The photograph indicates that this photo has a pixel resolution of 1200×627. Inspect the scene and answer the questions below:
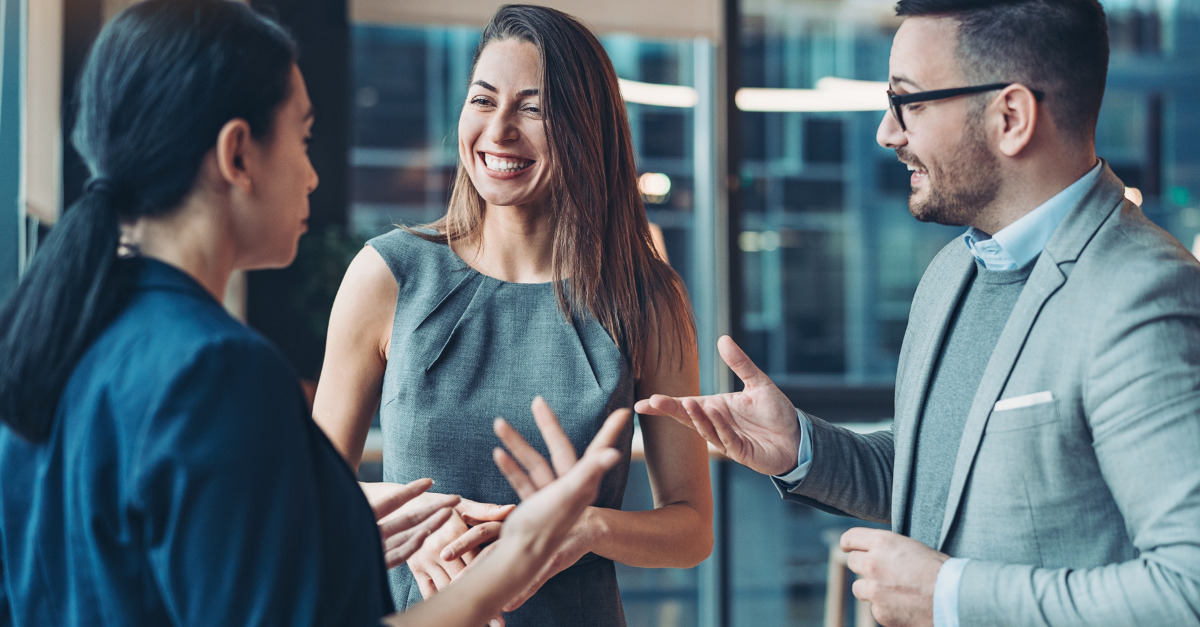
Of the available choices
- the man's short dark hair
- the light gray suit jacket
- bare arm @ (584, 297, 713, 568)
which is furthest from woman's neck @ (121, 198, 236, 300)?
the man's short dark hair

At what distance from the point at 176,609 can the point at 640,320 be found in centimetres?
93

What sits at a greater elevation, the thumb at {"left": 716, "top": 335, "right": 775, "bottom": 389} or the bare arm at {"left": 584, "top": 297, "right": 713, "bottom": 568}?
the thumb at {"left": 716, "top": 335, "right": 775, "bottom": 389}

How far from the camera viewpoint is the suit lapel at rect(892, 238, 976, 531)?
1.39 meters

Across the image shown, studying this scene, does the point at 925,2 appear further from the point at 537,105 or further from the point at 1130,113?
the point at 1130,113

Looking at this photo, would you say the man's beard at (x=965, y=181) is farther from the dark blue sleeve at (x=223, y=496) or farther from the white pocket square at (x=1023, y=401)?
the dark blue sleeve at (x=223, y=496)

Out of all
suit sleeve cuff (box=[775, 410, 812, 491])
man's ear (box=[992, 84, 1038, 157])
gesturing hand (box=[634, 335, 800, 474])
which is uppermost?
man's ear (box=[992, 84, 1038, 157])

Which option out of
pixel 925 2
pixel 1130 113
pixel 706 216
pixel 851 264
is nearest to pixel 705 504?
pixel 925 2

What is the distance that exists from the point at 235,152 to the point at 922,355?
1033 mm

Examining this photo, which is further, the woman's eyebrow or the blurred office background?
the blurred office background

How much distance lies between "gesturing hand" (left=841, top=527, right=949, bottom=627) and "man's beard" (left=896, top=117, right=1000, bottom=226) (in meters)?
0.49

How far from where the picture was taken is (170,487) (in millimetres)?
735

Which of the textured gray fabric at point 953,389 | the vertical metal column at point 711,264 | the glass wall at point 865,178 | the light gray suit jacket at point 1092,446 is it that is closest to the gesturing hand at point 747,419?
the textured gray fabric at point 953,389

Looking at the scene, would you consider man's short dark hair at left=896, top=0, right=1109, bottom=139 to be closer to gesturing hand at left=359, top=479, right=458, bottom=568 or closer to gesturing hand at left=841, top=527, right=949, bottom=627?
gesturing hand at left=841, top=527, right=949, bottom=627

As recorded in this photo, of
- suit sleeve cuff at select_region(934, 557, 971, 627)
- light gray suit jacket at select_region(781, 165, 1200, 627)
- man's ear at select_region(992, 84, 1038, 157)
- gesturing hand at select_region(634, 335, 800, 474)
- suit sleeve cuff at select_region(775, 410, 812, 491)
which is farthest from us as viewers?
suit sleeve cuff at select_region(775, 410, 812, 491)
